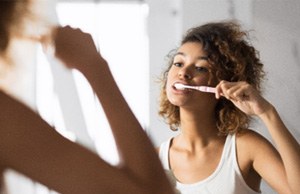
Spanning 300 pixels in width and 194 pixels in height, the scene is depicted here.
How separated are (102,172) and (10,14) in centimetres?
13

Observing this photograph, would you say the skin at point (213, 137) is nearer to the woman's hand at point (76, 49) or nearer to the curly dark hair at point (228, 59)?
the curly dark hair at point (228, 59)

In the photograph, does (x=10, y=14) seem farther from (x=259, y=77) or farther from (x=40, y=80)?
(x=259, y=77)

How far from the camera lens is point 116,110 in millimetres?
330

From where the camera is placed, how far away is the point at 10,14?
33cm

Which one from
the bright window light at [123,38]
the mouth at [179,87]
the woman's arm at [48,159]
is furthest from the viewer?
the mouth at [179,87]

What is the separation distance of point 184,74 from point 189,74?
0.01 m

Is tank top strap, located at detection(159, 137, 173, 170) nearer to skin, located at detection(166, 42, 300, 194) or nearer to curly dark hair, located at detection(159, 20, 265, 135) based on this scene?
skin, located at detection(166, 42, 300, 194)

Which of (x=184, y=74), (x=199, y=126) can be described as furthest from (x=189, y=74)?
(x=199, y=126)

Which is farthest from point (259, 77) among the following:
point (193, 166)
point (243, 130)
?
point (193, 166)

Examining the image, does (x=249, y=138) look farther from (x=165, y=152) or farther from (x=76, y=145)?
(x=76, y=145)

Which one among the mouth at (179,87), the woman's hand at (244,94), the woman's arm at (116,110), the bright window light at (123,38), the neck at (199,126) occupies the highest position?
the woman's arm at (116,110)

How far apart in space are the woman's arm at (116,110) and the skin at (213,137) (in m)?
0.46

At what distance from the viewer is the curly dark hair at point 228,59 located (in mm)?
901

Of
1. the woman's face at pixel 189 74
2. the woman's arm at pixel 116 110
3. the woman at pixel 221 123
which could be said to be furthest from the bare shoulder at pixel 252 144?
the woman's arm at pixel 116 110
